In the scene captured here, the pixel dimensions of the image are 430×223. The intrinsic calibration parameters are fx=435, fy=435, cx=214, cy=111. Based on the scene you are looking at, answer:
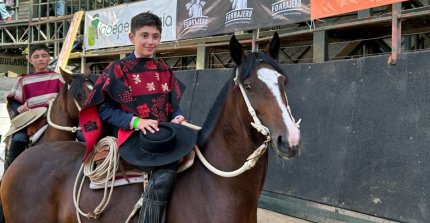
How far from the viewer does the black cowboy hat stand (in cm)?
269

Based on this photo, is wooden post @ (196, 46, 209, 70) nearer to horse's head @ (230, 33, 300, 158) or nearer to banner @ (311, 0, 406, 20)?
banner @ (311, 0, 406, 20)

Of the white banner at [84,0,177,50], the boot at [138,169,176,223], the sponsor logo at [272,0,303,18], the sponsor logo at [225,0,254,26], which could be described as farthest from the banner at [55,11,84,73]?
the boot at [138,169,176,223]

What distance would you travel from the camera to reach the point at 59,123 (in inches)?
199

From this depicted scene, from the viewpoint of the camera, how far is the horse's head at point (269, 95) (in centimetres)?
227

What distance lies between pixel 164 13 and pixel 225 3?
6.91ft

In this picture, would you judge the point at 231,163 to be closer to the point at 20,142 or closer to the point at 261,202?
the point at 20,142

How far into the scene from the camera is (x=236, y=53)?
2635 mm

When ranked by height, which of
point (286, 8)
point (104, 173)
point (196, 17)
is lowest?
point (104, 173)

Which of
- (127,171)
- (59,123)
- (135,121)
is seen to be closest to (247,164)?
(135,121)

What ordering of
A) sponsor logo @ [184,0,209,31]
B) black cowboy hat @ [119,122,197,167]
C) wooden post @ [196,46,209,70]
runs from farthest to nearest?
wooden post @ [196,46,209,70], sponsor logo @ [184,0,209,31], black cowboy hat @ [119,122,197,167]

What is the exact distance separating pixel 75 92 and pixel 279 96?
313 cm

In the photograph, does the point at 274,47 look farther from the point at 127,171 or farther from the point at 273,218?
the point at 273,218

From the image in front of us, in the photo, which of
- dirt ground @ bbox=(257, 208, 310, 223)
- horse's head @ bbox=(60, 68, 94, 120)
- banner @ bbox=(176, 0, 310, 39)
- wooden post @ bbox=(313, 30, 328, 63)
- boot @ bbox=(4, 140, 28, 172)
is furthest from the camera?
wooden post @ bbox=(313, 30, 328, 63)

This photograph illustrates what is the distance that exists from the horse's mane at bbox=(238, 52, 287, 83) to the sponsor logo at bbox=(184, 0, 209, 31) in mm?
5876
